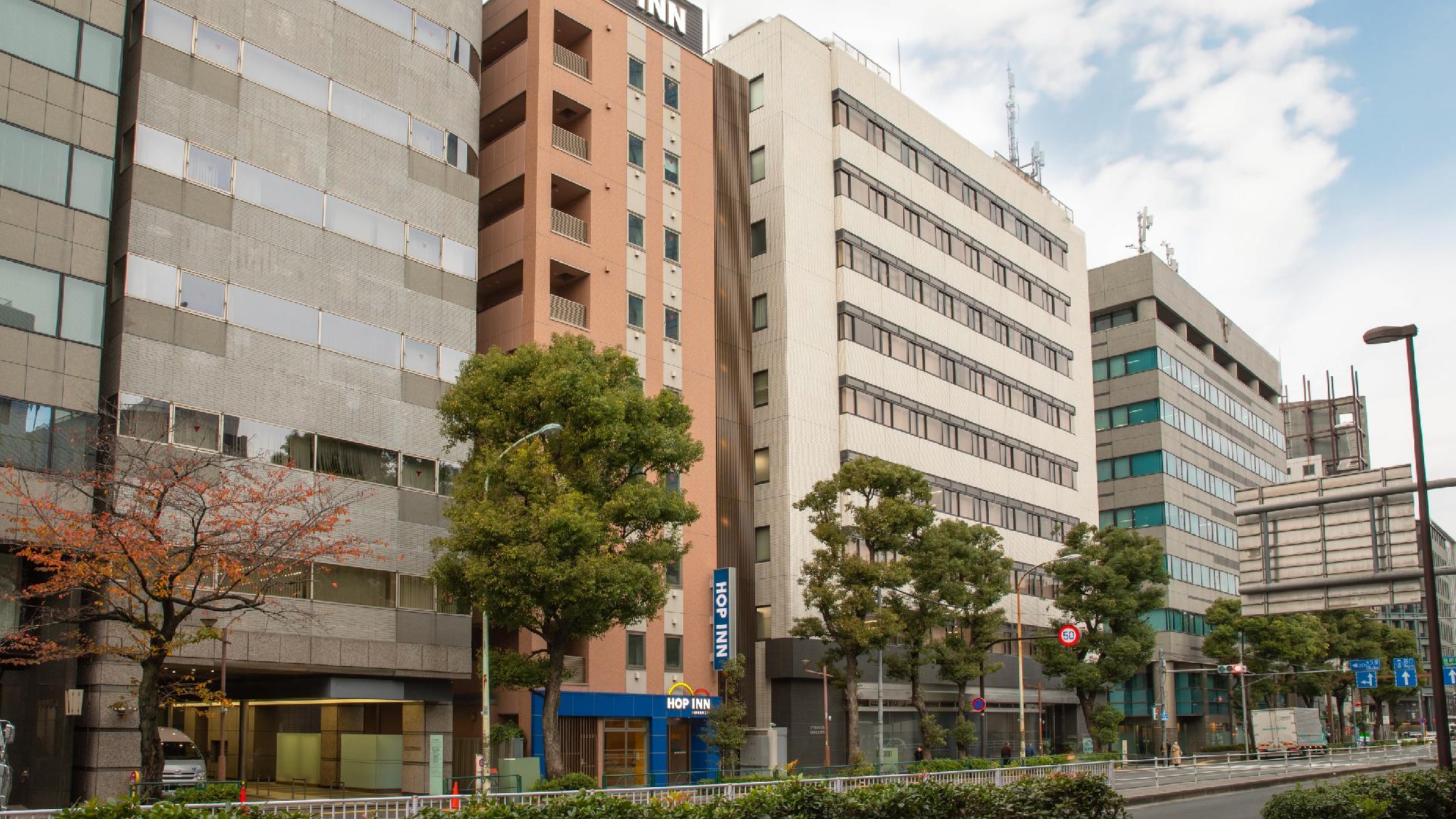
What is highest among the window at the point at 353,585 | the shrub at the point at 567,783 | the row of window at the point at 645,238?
the row of window at the point at 645,238

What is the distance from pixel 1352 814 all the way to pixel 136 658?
25688mm

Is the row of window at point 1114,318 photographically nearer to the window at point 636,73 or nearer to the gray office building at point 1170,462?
the gray office building at point 1170,462

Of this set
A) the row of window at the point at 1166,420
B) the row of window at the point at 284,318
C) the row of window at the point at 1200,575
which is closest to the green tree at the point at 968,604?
the row of window at the point at 284,318

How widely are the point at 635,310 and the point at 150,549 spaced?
99.5 ft

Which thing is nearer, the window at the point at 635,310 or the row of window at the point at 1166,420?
the window at the point at 635,310

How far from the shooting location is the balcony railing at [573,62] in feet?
182

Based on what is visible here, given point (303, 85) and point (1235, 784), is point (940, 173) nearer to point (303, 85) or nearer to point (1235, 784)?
point (1235, 784)

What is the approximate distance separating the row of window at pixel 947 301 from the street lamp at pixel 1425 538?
3880 centimetres

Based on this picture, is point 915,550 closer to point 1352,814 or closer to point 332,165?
point 332,165

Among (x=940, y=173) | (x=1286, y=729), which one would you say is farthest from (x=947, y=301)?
(x=1286, y=729)

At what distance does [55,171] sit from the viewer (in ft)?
123

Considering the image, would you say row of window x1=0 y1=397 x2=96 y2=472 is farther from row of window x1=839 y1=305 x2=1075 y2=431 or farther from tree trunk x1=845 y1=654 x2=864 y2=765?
row of window x1=839 y1=305 x2=1075 y2=431

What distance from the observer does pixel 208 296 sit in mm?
40688

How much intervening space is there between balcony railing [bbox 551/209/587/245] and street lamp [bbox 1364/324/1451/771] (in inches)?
1288
